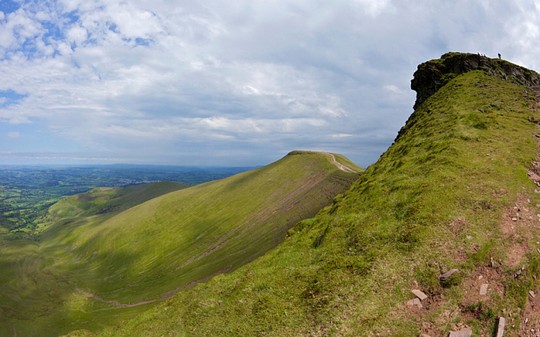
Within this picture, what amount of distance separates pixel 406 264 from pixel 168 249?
478ft

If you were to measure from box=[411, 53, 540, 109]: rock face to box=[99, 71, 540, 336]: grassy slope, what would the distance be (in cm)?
3999

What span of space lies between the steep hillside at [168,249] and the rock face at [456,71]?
4901cm

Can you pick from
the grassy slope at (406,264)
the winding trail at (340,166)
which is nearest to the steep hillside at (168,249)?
the winding trail at (340,166)

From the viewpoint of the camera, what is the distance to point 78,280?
15288 cm

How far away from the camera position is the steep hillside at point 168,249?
365 feet

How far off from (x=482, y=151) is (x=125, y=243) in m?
182

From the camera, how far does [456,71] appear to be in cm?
7556

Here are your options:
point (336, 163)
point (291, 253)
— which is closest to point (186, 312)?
point (291, 253)

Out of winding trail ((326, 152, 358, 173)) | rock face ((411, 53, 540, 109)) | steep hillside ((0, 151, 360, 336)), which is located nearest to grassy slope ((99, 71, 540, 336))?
rock face ((411, 53, 540, 109))

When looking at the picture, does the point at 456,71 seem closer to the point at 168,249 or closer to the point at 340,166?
the point at 340,166

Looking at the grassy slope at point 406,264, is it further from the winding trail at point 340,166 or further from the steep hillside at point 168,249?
the winding trail at point 340,166

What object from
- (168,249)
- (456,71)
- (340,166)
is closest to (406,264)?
(456,71)

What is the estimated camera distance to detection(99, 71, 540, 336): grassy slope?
1706 cm

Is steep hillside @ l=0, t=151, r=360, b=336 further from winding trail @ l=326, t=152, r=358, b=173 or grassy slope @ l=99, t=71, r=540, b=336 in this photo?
grassy slope @ l=99, t=71, r=540, b=336
